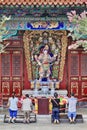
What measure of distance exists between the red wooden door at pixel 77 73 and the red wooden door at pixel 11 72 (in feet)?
7.92

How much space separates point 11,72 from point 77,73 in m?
3.19

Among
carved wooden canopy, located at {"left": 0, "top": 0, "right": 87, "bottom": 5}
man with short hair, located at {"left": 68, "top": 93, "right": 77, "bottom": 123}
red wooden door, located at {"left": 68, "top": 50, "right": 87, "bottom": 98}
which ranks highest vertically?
carved wooden canopy, located at {"left": 0, "top": 0, "right": 87, "bottom": 5}

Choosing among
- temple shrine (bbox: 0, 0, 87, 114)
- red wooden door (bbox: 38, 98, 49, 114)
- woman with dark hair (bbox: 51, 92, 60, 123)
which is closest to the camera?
woman with dark hair (bbox: 51, 92, 60, 123)

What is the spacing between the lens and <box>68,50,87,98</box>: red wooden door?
25.8 meters

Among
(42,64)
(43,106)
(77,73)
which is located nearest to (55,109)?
(43,106)

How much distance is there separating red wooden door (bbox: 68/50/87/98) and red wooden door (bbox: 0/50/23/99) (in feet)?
7.92

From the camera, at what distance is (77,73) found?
25.8 m

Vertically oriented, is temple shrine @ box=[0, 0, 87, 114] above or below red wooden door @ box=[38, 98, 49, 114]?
above

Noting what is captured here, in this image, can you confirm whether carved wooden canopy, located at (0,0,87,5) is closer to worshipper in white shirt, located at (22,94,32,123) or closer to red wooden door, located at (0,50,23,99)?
red wooden door, located at (0,50,23,99)

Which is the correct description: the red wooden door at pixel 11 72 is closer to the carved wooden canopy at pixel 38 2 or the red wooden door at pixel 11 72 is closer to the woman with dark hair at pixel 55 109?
the carved wooden canopy at pixel 38 2

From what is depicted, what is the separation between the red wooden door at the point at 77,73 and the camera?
25.8 meters

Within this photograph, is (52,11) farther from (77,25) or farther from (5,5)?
(77,25)

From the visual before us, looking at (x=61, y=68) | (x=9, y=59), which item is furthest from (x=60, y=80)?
(x=9, y=59)

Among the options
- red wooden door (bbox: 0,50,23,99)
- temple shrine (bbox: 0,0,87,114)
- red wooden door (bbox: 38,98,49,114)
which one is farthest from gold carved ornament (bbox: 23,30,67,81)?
red wooden door (bbox: 38,98,49,114)
